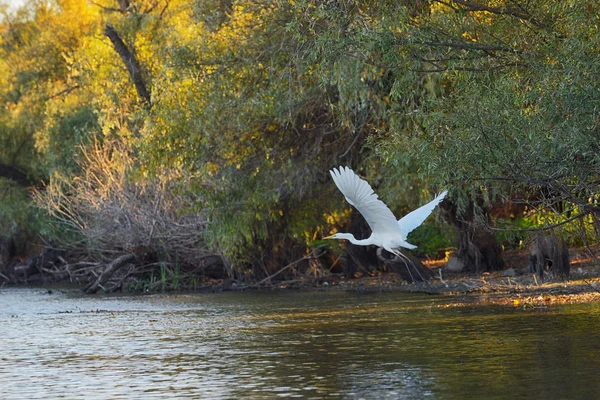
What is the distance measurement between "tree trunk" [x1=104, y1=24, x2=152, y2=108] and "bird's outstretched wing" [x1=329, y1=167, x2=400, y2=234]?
1454cm

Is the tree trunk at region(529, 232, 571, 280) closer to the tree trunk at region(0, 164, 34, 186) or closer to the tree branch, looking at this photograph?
the tree branch

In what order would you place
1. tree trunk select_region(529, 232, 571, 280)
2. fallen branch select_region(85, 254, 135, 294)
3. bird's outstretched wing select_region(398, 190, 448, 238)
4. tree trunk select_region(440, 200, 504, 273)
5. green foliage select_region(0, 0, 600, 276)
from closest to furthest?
1. green foliage select_region(0, 0, 600, 276)
2. bird's outstretched wing select_region(398, 190, 448, 238)
3. tree trunk select_region(529, 232, 571, 280)
4. tree trunk select_region(440, 200, 504, 273)
5. fallen branch select_region(85, 254, 135, 294)

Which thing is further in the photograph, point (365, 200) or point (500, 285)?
point (500, 285)

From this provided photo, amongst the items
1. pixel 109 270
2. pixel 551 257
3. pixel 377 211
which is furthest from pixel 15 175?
pixel 377 211

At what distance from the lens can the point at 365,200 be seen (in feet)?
50.1

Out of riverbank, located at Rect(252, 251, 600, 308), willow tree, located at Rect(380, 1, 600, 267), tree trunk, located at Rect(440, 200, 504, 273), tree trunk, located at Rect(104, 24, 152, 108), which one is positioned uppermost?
tree trunk, located at Rect(104, 24, 152, 108)

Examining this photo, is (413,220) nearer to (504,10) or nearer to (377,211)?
(377,211)

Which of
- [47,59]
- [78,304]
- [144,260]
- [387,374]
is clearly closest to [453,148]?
[387,374]

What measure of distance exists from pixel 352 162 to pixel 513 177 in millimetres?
10887

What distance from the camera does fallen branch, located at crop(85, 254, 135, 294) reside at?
28222 mm

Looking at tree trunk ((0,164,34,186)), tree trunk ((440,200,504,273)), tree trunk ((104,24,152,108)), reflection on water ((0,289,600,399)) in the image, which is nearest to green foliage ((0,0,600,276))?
tree trunk ((104,24,152,108))

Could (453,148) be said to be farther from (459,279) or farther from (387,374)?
(459,279)

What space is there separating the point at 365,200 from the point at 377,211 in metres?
0.52

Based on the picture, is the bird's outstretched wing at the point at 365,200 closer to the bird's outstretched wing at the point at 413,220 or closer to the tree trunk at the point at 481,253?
the bird's outstretched wing at the point at 413,220
